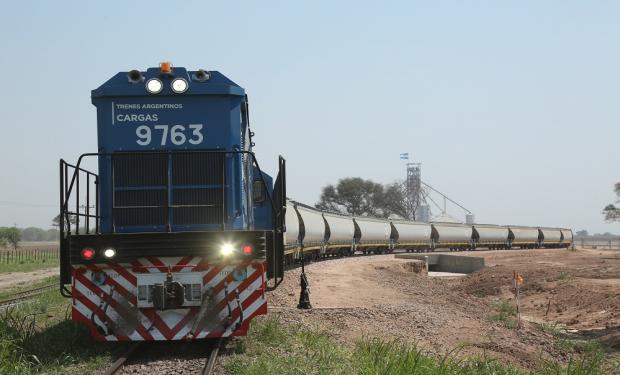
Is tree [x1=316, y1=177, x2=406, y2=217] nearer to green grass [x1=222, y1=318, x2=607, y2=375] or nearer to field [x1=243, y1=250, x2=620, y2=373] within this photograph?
field [x1=243, y1=250, x2=620, y2=373]

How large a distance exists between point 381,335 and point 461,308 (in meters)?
8.25

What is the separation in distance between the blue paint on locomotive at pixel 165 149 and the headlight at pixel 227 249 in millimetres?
992

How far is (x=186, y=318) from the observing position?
8.41 meters

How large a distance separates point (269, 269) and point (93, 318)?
2338 millimetres

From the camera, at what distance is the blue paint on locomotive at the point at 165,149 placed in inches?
372

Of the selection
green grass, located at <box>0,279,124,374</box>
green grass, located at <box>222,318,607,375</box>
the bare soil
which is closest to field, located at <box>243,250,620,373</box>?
the bare soil

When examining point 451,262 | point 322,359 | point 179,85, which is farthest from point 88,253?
point 451,262

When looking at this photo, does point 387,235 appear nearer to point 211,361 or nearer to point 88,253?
point 88,253

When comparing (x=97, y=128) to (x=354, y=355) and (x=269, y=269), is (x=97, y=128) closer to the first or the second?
(x=269, y=269)

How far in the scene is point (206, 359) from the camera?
8047mm

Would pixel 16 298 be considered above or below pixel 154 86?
below

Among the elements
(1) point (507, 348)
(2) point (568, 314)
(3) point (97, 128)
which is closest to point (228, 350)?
(3) point (97, 128)

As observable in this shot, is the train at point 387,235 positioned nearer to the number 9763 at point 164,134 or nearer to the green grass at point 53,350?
the number 9763 at point 164,134

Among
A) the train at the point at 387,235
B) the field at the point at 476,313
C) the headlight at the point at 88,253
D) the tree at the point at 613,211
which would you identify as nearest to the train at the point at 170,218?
the headlight at the point at 88,253
